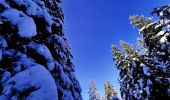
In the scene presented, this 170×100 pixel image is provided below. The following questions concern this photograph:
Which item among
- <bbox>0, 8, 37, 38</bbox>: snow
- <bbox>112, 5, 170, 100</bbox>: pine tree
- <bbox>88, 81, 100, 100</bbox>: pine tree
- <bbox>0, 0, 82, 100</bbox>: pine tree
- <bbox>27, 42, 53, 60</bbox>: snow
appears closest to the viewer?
<bbox>0, 0, 82, 100</bbox>: pine tree

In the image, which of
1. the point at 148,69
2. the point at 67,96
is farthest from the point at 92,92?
the point at 67,96

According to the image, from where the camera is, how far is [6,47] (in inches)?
232

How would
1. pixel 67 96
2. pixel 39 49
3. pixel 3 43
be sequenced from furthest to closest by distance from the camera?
pixel 67 96, pixel 39 49, pixel 3 43

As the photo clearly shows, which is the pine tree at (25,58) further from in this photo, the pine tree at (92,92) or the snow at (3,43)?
the pine tree at (92,92)

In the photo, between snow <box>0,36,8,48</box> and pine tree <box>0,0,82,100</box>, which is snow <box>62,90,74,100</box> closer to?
pine tree <box>0,0,82,100</box>

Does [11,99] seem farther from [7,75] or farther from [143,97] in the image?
[143,97]

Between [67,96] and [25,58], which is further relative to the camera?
[67,96]

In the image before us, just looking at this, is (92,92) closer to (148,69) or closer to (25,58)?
(148,69)

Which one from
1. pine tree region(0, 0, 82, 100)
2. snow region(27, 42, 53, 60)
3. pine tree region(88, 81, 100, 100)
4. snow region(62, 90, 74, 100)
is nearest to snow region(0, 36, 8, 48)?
pine tree region(0, 0, 82, 100)

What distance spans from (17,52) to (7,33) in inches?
23.7

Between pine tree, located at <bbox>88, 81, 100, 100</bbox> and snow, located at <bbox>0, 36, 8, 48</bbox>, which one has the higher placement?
pine tree, located at <bbox>88, 81, 100, 100</bbox>

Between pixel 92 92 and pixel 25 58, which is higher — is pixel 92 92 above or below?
above

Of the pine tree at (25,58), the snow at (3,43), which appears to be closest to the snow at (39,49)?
the pine tree at (25,58)

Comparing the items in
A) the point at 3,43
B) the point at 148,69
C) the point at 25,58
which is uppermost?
the point at 148,69
